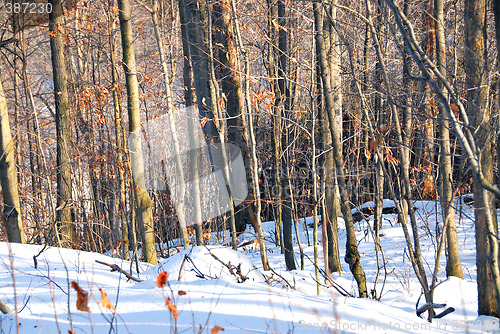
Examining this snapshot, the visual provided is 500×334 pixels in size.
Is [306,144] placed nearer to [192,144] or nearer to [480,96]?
[192,144]

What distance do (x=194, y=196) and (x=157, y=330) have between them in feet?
19.4

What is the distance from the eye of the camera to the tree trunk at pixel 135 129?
20.9 ft

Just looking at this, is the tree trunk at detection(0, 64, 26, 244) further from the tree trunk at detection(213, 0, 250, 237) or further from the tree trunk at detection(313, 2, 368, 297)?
the tree trunk at detection(313, 2, 368, 297)

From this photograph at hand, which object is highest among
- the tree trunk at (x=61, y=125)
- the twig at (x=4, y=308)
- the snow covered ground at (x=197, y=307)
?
the tree trunk at (x=61, y=125)

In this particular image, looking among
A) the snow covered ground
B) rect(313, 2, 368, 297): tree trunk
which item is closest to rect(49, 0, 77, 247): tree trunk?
the snow covered ground

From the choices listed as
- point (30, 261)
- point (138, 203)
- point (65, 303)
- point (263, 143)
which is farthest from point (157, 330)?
point (263, 143)

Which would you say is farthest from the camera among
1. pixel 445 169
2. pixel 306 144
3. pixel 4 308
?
pixel 306 144

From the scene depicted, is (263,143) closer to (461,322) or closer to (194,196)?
(194,196)

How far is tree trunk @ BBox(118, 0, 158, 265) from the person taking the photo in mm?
6383

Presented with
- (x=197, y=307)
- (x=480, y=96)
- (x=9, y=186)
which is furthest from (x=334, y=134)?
(x=9, y=186)

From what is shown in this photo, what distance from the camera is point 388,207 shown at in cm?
1045

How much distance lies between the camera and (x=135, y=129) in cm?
646

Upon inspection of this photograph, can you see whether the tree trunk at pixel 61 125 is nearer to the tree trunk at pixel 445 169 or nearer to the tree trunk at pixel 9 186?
the tree trunk at pixel 9 186

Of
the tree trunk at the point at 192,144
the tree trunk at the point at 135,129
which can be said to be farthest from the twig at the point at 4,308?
the tree trunk at the point at 192,144
